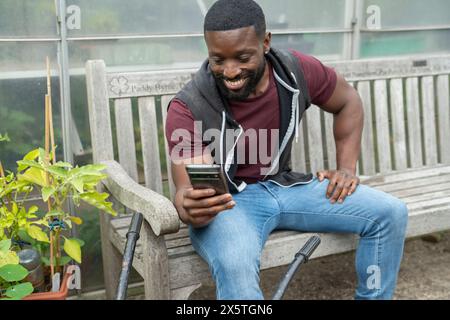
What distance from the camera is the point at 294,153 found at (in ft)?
11.5

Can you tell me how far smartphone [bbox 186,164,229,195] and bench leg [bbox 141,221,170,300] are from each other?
304 mm

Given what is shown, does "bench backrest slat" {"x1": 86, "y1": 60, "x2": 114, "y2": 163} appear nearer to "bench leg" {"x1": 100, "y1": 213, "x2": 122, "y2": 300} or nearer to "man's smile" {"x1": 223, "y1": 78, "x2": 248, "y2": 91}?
"bench leg" {"x1": 100, "y1": 213, "x2": 122, "y2": 300}

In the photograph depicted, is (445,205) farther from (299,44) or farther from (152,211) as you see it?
(152,211)

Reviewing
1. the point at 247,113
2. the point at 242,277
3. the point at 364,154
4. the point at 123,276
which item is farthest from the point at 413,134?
the point at 123,276

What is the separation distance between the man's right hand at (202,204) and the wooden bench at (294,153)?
0.08 meters

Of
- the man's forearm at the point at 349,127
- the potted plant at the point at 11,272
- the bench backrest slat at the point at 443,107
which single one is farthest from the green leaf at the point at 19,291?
the bench backrest slat at the point at 443,107

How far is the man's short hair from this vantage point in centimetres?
258

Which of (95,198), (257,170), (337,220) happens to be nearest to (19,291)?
(95,198)

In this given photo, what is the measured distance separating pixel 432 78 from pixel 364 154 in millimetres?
677

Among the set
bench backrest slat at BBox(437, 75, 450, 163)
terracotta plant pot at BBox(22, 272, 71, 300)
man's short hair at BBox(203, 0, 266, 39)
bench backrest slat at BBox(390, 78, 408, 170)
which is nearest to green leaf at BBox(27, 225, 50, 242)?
terracotta plant pot at BBox(22, 272, 71, 300)

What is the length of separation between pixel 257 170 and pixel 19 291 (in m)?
1.15

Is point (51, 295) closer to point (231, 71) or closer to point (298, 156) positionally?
point (231, 71)

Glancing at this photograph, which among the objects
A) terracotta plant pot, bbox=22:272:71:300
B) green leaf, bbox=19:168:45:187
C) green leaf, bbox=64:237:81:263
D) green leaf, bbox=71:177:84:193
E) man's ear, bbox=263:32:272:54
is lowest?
terracotta plant pot, bbox=22:272:71:300

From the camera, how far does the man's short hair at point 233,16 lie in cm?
258
